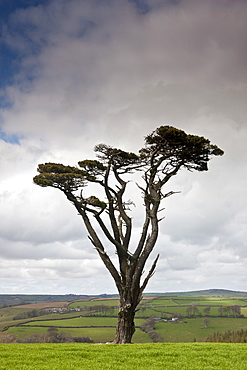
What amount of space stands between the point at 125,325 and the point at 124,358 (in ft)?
29.9

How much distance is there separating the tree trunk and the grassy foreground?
6.54m

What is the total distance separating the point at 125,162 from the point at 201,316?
237ft

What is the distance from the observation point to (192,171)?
2566 centimetres

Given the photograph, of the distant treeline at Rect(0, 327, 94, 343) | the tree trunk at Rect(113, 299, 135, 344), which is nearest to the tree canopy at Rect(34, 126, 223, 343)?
the tree trunk at Rect(113, 299, 135, 344)

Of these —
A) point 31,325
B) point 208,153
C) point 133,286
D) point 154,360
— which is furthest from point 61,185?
point 31,325

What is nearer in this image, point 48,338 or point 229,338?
point 48,338

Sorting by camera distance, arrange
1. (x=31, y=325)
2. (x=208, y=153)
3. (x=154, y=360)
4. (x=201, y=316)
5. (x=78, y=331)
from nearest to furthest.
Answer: (x=154, y=360), (x=208, y=153), (x=78, y=331), (x=31, y=325), (x=201, y=316)

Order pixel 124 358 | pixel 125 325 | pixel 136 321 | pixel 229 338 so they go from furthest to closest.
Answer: pixel 136 321 < pixel 229 338 < pixel 125 325 < pixel 124 358

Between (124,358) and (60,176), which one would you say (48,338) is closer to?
(60,176)

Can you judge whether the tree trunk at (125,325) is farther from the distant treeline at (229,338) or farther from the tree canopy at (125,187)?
the distant treeline at (229,338)

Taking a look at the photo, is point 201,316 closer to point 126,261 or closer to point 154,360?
point 126,261

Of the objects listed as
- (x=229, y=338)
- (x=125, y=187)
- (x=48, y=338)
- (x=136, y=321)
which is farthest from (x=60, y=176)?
(x=136, y=321)

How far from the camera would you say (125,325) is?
21281 mm

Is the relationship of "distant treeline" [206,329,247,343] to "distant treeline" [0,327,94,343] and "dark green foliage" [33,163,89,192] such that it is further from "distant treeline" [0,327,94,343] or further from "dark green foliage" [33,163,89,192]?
"dark green foliage" [33,163,89,192]
